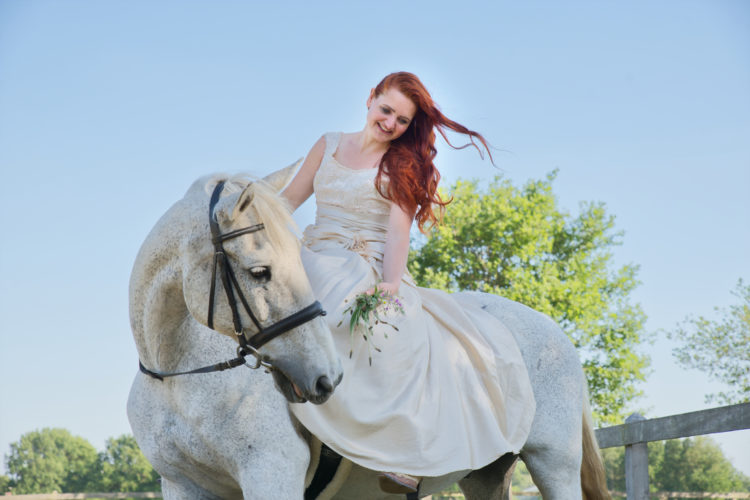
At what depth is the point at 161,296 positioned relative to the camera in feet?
10.0

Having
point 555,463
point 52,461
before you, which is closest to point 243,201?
point 555,463

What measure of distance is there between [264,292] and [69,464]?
214 ft

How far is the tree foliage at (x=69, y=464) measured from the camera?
159 feet

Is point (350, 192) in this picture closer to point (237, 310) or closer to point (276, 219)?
point (276, 219)

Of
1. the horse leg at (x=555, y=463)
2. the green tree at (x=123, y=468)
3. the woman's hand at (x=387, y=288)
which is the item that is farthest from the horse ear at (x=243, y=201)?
the green tree at (x=123, y=468)

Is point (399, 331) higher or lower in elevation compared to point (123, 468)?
lower

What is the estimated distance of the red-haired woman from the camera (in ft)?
11.4

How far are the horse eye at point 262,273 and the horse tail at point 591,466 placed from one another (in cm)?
280

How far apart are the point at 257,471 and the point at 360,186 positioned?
1.62 meters

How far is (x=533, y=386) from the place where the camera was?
436cm

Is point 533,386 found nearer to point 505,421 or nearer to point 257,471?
point 505,421

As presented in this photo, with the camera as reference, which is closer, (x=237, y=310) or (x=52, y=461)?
(x=237, y=310)

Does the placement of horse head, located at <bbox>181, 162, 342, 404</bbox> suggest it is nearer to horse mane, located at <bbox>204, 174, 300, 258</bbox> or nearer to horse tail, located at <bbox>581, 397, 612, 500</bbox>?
horse mane, located at <bbox>204, 174, 300, 258</bbox>

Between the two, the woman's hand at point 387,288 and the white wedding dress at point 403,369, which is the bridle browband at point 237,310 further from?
the woman's hand at point 387,288
